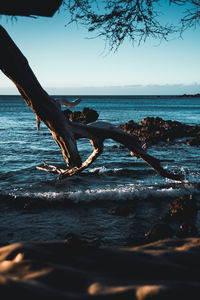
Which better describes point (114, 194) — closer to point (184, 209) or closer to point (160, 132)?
point (184, 209)

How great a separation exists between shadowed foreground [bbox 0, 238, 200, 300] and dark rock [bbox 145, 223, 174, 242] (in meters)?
2.65

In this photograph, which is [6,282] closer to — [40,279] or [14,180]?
[40,279]

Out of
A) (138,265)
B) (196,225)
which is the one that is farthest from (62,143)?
(196,225)

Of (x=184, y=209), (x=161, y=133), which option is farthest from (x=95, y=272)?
(x=161, y=133)

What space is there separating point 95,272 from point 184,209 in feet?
15.3

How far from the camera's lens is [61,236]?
195 inches

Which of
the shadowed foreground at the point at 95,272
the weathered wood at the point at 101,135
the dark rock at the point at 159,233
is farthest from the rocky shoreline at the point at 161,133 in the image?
the shadowed foreground at the point at 95,272

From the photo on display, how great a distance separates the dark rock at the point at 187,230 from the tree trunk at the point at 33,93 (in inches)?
129

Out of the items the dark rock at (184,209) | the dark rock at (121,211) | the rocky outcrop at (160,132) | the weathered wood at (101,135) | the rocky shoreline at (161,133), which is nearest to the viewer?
the weathered wood at (101,135)

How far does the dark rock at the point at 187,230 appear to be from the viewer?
4829 mm

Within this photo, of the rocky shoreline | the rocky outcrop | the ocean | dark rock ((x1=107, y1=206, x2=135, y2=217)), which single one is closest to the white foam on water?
the ocean

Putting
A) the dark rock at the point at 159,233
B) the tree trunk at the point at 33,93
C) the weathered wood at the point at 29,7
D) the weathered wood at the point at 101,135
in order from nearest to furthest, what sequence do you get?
1. the weathered wood at the point at 29,7
2. the tree trunk at the point at 33,93
3. the weathered wood at the point at 101,135
4. the dark rock at the point at 159,233

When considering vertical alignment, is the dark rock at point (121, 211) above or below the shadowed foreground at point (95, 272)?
below

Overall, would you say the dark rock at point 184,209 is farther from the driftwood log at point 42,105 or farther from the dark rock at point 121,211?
the driftwood log at point 42,105
